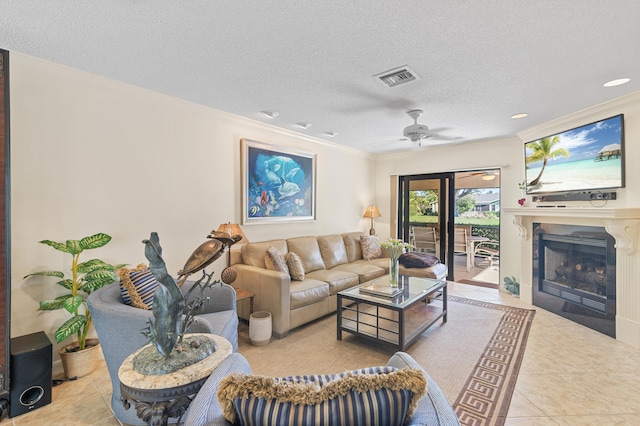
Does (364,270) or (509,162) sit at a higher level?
(509,162)

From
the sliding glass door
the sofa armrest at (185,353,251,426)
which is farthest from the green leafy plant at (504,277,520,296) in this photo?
the sofa armrest at (185,353,251,426)

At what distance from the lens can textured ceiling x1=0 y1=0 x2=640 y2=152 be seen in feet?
5.65

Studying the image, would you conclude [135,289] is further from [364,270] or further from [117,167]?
[364,270]

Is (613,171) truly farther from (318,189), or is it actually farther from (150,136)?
(150,136)

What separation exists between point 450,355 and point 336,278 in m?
1.52

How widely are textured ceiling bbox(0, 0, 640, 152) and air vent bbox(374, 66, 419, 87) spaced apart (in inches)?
2.3

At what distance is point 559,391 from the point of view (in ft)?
7.22

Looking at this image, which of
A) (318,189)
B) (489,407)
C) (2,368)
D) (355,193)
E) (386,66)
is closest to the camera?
(2,368)

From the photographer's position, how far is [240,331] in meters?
3.32

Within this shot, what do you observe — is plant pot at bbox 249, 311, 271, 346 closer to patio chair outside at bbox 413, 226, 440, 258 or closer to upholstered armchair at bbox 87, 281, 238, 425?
upholstered armchair at bbox 87, 281, 238, 425

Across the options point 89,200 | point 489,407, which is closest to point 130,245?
point 89,200

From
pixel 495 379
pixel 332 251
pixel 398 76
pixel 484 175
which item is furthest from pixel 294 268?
pixel 484 175

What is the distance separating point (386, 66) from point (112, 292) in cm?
258

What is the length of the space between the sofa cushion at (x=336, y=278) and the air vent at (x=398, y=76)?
2.30 meters
